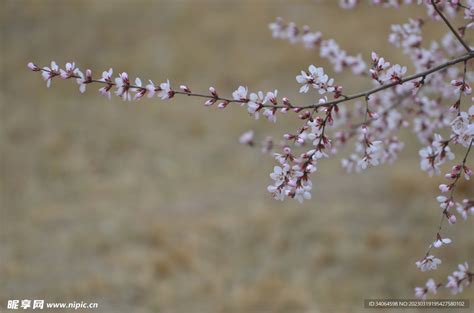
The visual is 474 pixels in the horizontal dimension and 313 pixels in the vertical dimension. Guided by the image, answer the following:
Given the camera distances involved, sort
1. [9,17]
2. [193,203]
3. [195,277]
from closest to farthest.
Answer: [195,277] < [193,203] < [9,17]

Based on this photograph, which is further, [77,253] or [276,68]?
[276,68]

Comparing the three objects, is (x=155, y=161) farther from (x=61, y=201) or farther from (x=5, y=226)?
(x=5, y=226)

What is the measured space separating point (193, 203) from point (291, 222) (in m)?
1.18

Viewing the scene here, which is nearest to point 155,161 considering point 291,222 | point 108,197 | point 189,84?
point 108,197

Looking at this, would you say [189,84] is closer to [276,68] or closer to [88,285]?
[276,68]

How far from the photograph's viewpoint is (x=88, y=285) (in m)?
4.26

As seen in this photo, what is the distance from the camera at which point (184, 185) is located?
242 inches

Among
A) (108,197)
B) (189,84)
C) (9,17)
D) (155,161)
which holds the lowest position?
(108,197)

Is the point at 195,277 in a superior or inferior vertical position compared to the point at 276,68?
inferior

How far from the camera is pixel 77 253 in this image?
16.0 feet

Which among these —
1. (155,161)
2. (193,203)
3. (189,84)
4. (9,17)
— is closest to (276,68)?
(189,84)

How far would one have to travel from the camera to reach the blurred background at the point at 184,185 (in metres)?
4.32

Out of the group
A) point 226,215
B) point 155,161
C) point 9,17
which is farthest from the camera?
point 9,17

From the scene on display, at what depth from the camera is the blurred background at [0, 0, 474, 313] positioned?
432 cm
